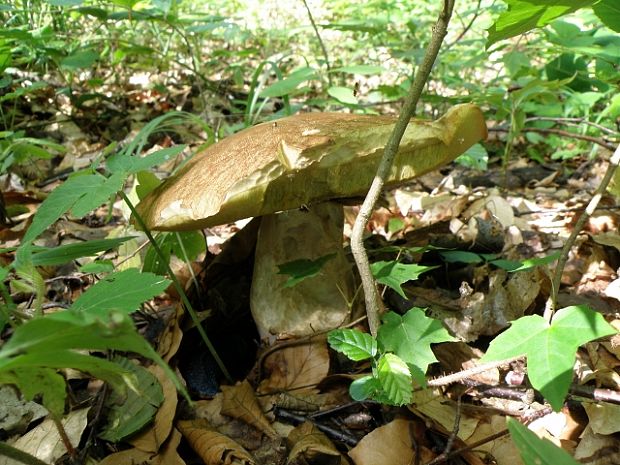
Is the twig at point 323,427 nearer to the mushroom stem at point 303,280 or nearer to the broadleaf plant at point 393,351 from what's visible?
the broadleaf plant at point 393,351

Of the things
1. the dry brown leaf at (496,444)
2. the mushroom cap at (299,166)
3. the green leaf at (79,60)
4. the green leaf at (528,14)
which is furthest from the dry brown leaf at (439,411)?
the green leaf at (79,60)

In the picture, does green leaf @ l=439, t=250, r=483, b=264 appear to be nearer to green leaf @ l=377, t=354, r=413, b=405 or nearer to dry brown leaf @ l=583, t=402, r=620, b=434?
dry brown leaf @ l=583, t=402, r=620, b=434

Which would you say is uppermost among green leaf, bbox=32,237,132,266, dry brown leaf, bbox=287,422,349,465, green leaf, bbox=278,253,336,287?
green leaf, bbox=32,237,132,266

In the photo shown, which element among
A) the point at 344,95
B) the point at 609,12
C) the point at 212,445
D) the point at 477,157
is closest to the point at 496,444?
the point at 212,445

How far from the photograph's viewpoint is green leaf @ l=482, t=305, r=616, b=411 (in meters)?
0.94

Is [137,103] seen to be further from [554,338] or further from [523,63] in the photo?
[554,338]

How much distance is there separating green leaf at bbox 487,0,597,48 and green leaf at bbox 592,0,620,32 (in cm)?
21

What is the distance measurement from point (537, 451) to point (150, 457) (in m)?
1.04

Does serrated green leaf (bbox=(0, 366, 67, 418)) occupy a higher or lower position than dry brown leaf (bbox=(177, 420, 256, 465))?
higher

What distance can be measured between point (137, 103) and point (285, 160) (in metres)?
4.30

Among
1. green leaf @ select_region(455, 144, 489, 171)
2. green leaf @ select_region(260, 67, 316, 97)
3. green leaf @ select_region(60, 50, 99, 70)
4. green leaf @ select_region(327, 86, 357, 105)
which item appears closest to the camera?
green leaf @ select_region(260, 67, 316, 97)

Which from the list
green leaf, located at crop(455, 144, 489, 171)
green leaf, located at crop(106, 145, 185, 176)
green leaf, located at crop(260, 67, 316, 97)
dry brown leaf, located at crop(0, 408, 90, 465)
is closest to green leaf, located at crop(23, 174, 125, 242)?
green leaf, located at crop(106, 145, 185, 176)

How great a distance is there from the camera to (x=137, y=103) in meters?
5.03

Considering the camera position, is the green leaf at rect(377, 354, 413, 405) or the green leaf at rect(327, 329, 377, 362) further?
the green leaf at rect(327, 329, 377, 362)
